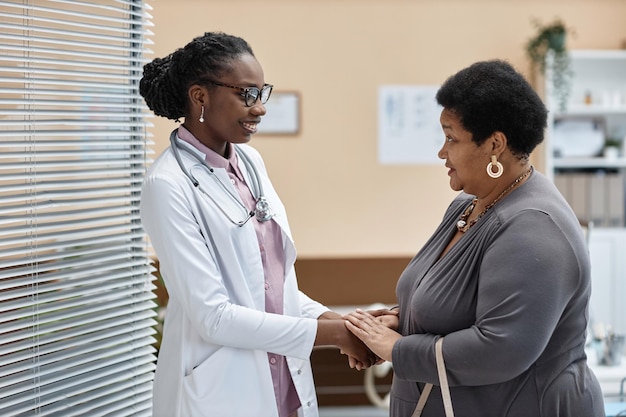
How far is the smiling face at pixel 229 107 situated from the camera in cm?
186

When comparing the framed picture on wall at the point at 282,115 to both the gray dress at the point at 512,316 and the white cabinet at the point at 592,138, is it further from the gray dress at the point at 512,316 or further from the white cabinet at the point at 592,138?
the gray dress at the point at 512,316

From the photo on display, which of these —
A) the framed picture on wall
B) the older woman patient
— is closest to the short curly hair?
the older woman patient

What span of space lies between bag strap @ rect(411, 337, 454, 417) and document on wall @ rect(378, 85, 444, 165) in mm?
3723

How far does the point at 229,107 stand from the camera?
1863 millimetres

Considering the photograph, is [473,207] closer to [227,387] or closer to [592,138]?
[227,387]

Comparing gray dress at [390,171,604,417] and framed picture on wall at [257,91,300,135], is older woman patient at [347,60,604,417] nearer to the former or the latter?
gray dress at [390,171,604,417]

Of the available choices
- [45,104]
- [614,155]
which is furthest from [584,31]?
[45,104]

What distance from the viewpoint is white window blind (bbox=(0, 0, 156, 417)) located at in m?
2.01

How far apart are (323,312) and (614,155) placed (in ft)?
Result: 12.3

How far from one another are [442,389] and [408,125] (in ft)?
12.8

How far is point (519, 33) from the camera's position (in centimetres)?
545

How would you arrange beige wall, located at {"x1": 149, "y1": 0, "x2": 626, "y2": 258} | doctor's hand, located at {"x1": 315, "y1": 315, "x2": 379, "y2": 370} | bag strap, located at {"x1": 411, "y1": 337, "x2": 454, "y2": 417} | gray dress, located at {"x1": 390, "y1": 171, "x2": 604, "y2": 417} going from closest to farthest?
gray dress, located at {"x1": 390, "y1": 171, "x2": 604, "y2": 417} < bag strap, located at {"x1": 411, "y1": 337, "x2": 454, "y2": 417} < doctor's hand, located at {"x1": 315, "y1": 315, "x2": 379, "y2": 370} < beige wall, located at {"x1": 149, "y1": 0, "x2": 626, "y2": 258}

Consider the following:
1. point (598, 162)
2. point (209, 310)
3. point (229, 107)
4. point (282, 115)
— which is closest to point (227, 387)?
point (209, 310)

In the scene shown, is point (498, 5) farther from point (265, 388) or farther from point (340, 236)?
point (265, 388)
